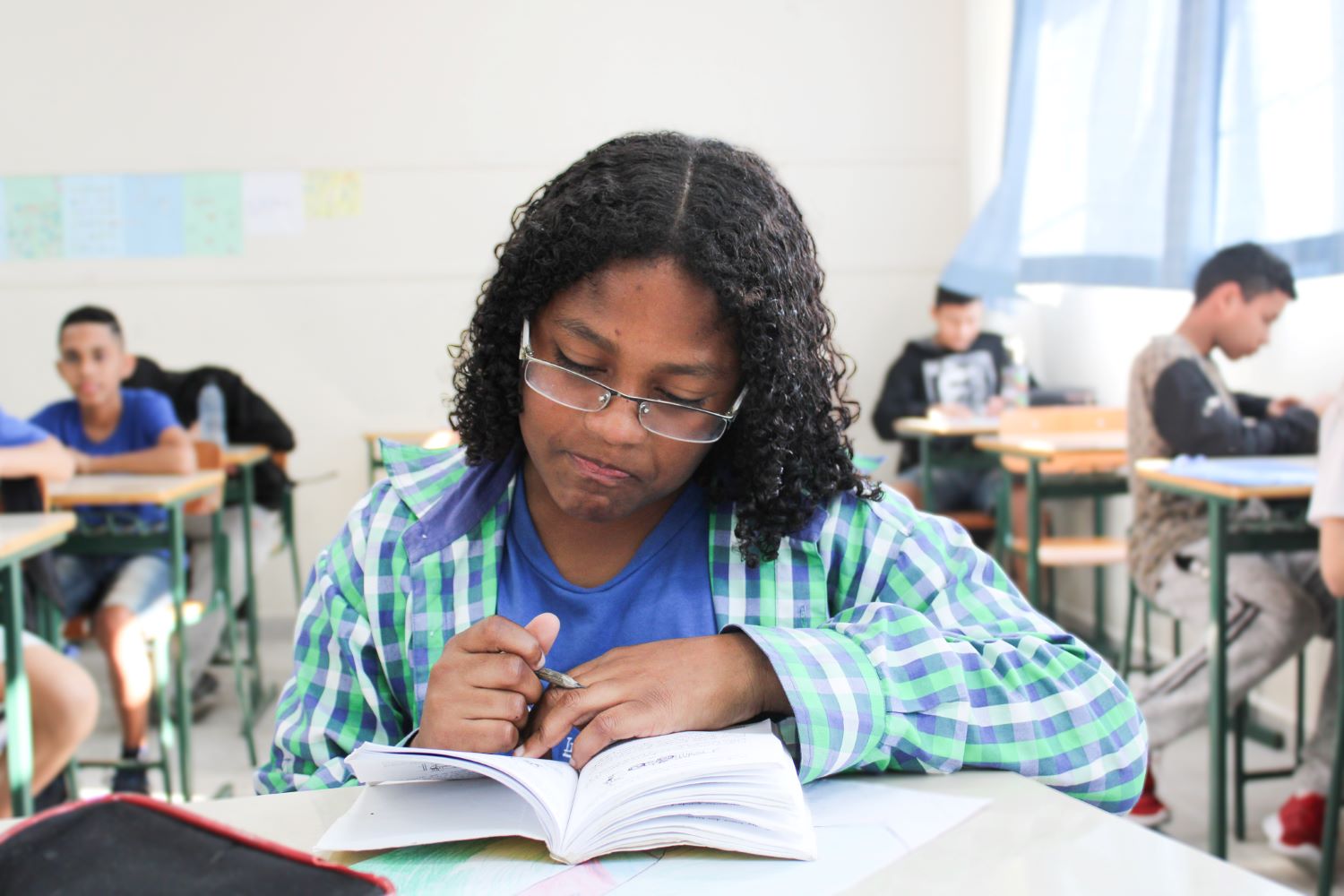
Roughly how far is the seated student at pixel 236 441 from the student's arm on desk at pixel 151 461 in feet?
1.54

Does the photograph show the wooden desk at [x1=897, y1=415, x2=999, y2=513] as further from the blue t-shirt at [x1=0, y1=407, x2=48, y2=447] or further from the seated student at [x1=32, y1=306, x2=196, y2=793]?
the blue t-shirt at [x1=0, y1=407, x2=48, y2=447]

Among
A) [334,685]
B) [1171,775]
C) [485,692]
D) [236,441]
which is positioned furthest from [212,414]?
[485,692]

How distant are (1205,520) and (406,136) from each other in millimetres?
3834

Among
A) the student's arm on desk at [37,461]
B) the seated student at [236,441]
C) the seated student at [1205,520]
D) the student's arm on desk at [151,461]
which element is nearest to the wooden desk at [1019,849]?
the student's arm on desk at [37,461]

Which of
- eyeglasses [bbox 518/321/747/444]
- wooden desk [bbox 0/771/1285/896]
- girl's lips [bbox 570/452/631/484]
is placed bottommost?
wooden desk [bbox 0/771/1285/896]

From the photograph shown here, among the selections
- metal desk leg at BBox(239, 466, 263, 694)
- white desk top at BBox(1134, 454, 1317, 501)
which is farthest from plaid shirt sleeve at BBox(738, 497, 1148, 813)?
metal desk leg at BBox(239, 466, 263, 694)

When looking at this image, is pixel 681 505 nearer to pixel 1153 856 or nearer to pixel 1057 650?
pixel 1057 650

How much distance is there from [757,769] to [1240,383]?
3.24 meters

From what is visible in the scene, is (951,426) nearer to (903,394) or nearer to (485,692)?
(903,394)

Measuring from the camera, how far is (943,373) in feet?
16.6

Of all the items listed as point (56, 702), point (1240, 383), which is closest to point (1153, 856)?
point (56, 702)

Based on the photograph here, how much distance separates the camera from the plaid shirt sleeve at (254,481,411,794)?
3.07 feet

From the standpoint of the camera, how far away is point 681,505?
3.40ft

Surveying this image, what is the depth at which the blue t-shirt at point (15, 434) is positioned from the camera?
8.52 feet
